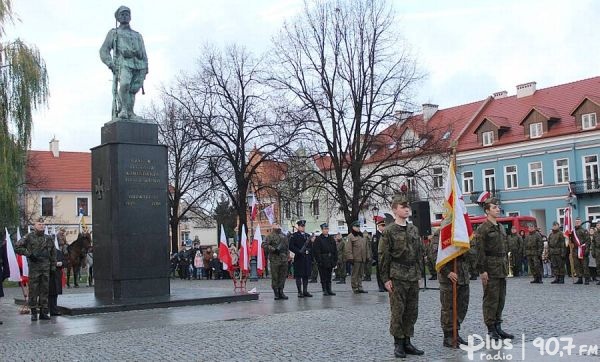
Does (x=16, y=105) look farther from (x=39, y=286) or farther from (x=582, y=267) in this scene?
(x=582, y=267)

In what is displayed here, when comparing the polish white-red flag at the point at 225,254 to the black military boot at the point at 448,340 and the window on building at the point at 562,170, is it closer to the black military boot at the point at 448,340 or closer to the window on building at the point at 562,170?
the black military boot at the point at 448,340

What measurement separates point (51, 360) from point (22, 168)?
22981 mm

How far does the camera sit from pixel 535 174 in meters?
51.2

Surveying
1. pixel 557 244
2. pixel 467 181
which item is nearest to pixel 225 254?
pixel 557 244

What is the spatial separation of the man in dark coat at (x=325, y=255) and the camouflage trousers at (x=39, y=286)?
7071 mm

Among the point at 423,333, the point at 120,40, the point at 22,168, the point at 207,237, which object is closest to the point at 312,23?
the point at 22,168

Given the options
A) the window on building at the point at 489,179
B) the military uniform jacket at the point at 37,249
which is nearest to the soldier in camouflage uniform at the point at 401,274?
the military uniform jacket at the point at 37,249

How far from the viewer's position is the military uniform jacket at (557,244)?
2228 centimetres

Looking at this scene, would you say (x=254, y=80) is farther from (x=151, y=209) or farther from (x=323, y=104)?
(x=151, y=209)

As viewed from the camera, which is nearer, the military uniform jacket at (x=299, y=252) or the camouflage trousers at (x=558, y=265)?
the military uniform jacket at (x=299, y=252)

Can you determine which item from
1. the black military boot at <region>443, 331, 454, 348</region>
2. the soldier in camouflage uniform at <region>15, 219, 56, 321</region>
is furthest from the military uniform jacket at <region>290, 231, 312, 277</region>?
the black military boot at <region>443, 331, 454, 348</region>

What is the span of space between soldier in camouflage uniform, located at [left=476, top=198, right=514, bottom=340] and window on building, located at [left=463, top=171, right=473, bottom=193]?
1844 inches

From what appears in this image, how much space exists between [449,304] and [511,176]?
1785 inches

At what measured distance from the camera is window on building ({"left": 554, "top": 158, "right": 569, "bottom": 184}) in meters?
49.0
